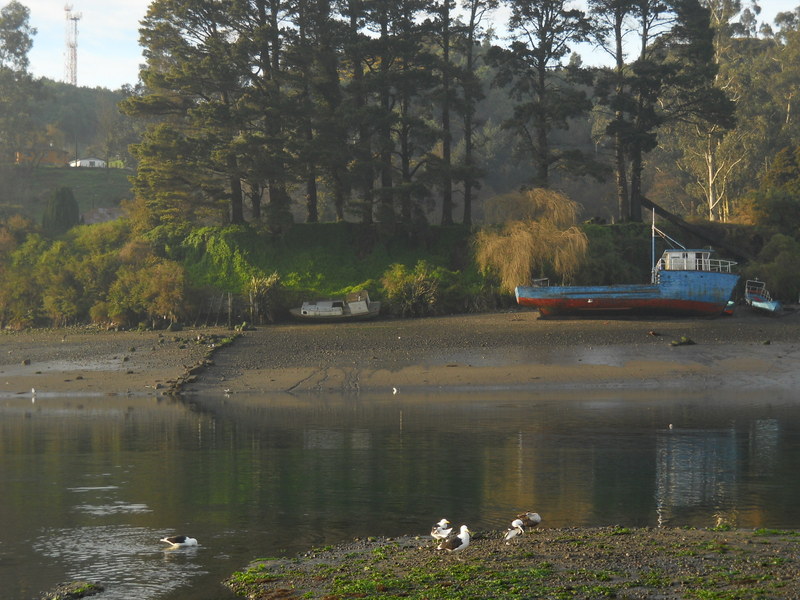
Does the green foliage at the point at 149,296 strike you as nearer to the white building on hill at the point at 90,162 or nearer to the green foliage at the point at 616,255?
the green foliage at the point at 616,255

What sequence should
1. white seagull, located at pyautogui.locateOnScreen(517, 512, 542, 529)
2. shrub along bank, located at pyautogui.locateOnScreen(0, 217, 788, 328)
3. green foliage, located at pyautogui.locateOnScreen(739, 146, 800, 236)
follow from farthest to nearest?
green foliage, located at pyautogui.locateOnScreen(739, 146, 800, 236)
shrub along bank, located at pyautogui.locateOnScreen(0, 217, 788, 328)
white seagull, located at pyautogui.locateOnScreen(517, 512, 542, 529)

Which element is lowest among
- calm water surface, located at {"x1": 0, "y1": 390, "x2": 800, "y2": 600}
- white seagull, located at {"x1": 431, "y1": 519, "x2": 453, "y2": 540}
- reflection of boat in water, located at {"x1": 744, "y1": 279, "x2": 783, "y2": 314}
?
calm water surface, located at {"x1": 0, "y1": 390, "x2": 800, "y2": 600}

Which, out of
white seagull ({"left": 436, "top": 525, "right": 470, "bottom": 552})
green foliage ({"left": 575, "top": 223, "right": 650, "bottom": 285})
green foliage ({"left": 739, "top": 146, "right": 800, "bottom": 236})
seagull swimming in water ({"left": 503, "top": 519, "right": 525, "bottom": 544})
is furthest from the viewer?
green foliage ({"left": 739, "top": 146, "right": 800, "bottom": 236})

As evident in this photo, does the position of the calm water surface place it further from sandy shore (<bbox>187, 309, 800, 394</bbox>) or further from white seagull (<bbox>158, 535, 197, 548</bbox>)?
sandy shore (<bbox>187, 309, 800, 394</bbox>)

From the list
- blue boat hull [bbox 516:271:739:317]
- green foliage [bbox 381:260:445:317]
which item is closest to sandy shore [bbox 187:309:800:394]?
blue boat hull [bbox 516:271:739:317]

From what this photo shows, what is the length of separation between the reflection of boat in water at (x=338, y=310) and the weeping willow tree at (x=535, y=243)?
21.3ft

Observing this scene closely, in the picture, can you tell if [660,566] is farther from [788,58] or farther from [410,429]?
[788,58]

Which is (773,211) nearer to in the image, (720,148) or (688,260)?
(688,260)

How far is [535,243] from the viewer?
48.6 meters

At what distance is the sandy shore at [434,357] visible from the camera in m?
36.5

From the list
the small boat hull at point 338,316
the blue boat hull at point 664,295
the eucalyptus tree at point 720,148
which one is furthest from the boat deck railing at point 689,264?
the eucalyptus tree at point 720,148

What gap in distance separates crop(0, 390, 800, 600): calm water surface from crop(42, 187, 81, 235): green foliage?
35.4 metres

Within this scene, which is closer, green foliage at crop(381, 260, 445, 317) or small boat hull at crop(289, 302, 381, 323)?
small boat hull at crop(289, 302, 381, 323)

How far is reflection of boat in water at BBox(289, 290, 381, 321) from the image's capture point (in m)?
48.2
